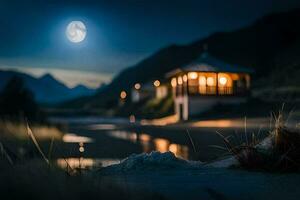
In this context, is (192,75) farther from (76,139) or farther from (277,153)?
(277,153)

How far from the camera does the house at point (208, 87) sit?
5506cm

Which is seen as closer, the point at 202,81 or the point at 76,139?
the point at 76,139

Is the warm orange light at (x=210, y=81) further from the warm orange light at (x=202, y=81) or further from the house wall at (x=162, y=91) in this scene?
the house wall at (x=162, y=91)

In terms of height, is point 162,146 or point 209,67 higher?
point 209,67

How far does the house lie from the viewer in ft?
181

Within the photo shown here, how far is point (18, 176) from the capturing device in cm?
680

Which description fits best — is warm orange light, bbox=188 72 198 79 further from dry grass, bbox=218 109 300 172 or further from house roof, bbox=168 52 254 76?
dry grass, bbox=218 109 300 172

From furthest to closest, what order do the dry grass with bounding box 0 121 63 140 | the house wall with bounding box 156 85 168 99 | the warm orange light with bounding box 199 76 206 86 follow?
the house wall with bounding box 156 85 168 99 → the warm orange light with bounding box 199 76 206 86 → the dry grass with bounding box 0 121 63 140

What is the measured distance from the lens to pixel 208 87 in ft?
184

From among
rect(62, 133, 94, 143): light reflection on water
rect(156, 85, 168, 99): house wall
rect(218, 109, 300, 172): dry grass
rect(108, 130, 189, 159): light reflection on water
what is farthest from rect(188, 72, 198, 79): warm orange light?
rect(218, 109, 300, 172): dry grass

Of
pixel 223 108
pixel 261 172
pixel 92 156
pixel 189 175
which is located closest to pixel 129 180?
pixel 189 175

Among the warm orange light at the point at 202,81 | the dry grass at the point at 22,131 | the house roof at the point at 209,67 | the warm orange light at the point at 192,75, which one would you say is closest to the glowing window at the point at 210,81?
the warm orange light at the point at 202,81

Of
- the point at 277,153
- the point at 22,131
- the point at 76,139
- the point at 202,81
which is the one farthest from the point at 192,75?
the point at 277,153

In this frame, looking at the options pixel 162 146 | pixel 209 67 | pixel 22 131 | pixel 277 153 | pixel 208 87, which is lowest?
pixel 162 146
